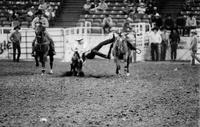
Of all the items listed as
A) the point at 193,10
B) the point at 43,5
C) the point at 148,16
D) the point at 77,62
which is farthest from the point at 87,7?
the point at 77,62

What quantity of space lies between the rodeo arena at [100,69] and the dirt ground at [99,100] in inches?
0.7

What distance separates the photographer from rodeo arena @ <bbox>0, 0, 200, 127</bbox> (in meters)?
10.1

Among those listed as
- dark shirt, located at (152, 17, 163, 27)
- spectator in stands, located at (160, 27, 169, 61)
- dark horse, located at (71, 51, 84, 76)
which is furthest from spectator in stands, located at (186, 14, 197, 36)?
dark horse, located at (71, 51, 84, 76)

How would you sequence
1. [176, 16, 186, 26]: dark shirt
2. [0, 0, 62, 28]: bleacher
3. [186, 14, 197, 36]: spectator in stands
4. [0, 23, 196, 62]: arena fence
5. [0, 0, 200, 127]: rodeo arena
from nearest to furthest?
1. [0, 0, 200, 127]: rodeo arena
2. [0, 23, 196, 62]: arena fence
3. [186, 14, 197, 36]: spectator in stands
4. [176, 16, 186, 26]: dark shirt
5. [0, 0, 62, 28]: bleacher

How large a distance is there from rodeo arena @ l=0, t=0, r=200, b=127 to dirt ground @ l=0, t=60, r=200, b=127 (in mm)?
19

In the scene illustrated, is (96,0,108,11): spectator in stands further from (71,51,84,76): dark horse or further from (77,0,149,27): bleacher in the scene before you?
(71,51,84,76): dark horse

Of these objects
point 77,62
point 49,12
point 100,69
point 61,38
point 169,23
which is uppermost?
point 49,12

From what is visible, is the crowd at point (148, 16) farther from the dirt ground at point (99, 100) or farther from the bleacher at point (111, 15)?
the dirt ground at point (99, 100)

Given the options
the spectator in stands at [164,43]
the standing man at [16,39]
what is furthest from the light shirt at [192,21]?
the standing man at [16,39]

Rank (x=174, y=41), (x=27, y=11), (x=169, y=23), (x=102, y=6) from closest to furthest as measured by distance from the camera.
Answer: (x=174, y=41) → (x=169, y=23) → (x=102, y=6) → (x=27, y=11)

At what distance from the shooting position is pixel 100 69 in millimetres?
Result: 21297

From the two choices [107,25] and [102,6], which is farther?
[102,6]

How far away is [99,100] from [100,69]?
916 cm

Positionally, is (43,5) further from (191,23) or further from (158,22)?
(191,23)
